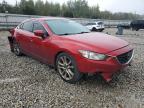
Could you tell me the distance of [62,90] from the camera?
15.7 feet

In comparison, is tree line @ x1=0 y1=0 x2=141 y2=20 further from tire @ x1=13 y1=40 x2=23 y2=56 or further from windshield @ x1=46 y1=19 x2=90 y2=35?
windshield @ x1=46 y1=19 x2=90 y2=35

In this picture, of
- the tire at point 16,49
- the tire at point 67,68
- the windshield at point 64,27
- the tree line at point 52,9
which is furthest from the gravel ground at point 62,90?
the tree line at point 52,9

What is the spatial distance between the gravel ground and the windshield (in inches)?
45.2

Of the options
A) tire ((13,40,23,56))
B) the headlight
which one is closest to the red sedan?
the headlight

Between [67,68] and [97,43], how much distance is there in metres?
0.93

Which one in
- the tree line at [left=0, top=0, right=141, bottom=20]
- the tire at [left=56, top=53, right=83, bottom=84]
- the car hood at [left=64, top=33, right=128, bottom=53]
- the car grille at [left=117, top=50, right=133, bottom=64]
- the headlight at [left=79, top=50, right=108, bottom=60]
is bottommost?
the tire at [left=56, top=53, right=83, bottom=84]

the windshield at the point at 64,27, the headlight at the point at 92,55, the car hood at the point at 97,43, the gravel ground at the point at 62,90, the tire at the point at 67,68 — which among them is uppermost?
the windshield at the point at 64,27

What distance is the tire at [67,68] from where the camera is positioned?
4969 mm

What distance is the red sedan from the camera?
183 inches

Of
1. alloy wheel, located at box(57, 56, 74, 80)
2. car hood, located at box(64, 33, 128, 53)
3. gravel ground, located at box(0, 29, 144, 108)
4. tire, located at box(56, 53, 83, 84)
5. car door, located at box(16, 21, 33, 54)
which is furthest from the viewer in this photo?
car door, located at box(16, 21, 33, 54)

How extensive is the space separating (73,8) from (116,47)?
70.9m

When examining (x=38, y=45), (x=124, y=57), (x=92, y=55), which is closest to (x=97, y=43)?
(x=92, y=55)

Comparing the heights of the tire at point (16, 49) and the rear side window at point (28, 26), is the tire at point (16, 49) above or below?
below

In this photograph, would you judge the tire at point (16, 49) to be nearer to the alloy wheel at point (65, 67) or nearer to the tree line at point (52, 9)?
the alloy wheel at point (65, 67)
